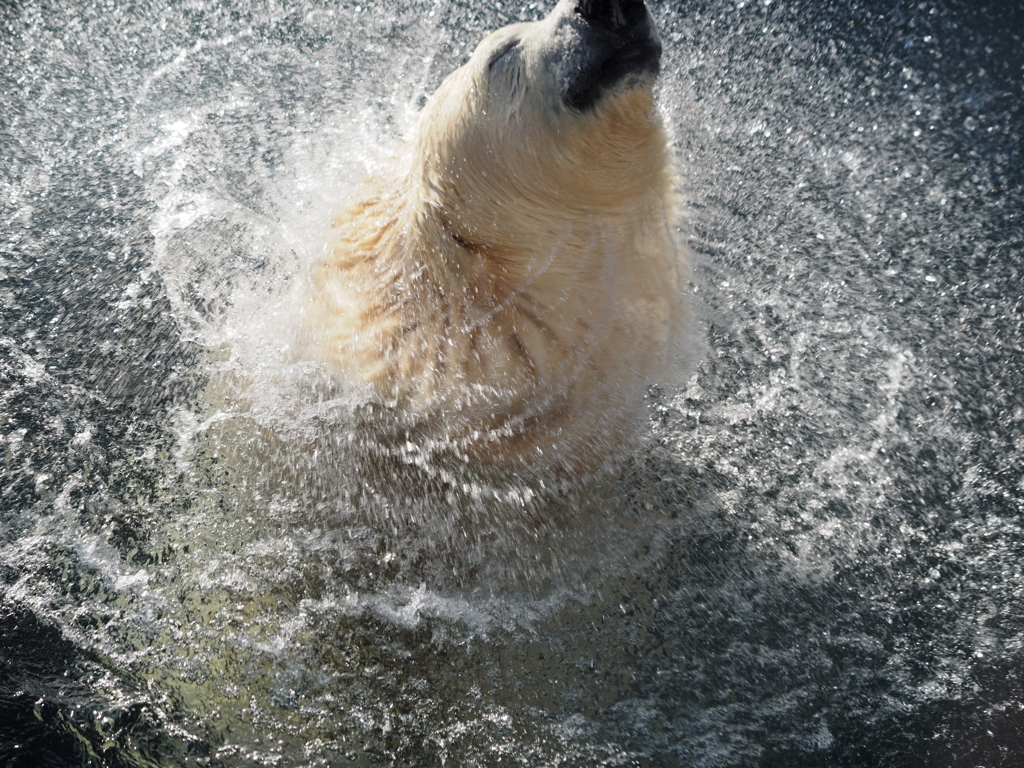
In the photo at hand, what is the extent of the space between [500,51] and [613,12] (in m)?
0.28

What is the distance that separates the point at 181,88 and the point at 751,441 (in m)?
2.52

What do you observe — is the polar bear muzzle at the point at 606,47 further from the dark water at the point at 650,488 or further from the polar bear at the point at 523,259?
the dark water at the point at 650,488

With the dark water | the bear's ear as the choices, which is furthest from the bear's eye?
the dark water

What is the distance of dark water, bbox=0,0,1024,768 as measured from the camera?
1.78m

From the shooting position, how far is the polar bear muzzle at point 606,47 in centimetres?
109

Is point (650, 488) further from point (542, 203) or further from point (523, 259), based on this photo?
point (542, 203)

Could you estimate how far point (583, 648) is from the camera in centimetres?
188

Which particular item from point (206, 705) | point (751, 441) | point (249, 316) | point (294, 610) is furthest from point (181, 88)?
point (751, 441)

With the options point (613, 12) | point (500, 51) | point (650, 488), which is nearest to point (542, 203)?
point (500, 51)

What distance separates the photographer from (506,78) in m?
1.27

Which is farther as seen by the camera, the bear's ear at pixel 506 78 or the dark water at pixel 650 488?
the dark water at pixel 650 488

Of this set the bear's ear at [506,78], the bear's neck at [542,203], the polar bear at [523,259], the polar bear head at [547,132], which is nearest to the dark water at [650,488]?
the polar bear at [523,259]

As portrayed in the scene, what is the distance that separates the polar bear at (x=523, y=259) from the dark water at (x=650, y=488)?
0.22 metres

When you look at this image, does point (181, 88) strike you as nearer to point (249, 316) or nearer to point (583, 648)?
point (249, 316)
